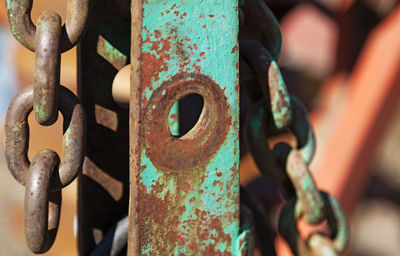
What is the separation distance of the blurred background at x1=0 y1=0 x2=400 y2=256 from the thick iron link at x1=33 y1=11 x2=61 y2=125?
1.01 meters

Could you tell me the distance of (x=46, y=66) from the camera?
608 mm

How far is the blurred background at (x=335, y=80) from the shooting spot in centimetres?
170

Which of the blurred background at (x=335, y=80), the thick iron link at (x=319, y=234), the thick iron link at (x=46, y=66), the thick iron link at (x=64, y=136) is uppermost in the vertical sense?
the thick iron link at (x=46, y=66)

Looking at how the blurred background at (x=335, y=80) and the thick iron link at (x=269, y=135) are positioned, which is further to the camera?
the blurred background at (x=335, y=80)

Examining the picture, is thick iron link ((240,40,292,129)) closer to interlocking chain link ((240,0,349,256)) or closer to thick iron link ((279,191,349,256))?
interlocking chain link ((240,0,349,256))

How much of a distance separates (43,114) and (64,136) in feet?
0.13

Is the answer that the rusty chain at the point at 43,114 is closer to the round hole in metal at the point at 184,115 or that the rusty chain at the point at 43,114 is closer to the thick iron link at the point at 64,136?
the thick iron link at the point at 64,136

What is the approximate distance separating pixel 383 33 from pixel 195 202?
55.8 inches

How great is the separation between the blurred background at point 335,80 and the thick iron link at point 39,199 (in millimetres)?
987

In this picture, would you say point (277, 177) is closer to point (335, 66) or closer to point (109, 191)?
point (109, 191)

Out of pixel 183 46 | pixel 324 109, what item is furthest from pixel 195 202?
pixel 324 109

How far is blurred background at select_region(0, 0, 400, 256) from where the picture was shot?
170 centimetres

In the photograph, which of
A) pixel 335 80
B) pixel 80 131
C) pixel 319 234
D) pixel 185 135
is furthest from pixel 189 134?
pixel 335 80

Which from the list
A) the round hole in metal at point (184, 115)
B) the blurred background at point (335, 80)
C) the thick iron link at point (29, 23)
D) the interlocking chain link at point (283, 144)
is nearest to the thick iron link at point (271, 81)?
the interlocking chain link at point (283, 144)
